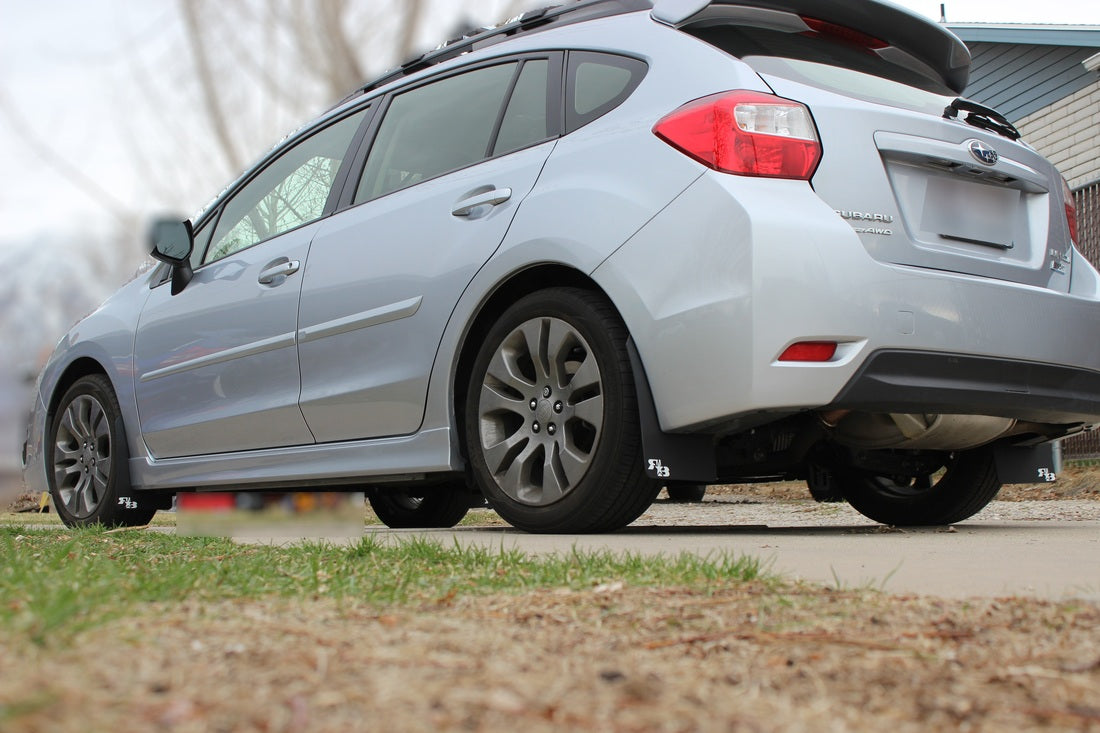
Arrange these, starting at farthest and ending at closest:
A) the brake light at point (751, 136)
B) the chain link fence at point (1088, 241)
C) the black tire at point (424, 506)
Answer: the chain link fence at point (1088, 241) < the black tire at point (424, 506) < the brake light at point (751, 136)

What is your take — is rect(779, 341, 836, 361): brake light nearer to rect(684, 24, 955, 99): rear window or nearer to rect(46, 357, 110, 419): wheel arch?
rect(684, 24, 955, 99): rear window

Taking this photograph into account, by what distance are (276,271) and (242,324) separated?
34 centimetres

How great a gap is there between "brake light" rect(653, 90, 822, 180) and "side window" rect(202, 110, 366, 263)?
2134mm

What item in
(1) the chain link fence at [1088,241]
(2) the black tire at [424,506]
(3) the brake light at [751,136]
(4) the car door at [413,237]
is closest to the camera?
(3) the brake light at [751,136]

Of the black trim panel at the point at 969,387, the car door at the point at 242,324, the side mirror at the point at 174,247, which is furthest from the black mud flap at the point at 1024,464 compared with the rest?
the side mirror at the point at 174,247

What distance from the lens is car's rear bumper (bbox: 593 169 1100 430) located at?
3521 mm

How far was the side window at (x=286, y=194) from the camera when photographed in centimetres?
540

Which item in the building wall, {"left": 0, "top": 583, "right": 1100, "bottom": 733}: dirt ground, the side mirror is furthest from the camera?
the building wall

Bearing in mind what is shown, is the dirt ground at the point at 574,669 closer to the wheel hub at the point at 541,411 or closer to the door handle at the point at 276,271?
the wheel hub at the point at 541,411

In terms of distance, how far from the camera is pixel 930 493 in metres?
5.02

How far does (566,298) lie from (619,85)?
0.81 m

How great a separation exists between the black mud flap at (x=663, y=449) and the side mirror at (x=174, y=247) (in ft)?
9.63

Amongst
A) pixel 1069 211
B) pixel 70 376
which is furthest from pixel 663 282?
pixel 70 376

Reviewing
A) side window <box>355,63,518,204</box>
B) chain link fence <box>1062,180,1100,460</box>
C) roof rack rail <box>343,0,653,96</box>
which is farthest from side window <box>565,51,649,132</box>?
chain link fence <box>1062,180,1100,460</box>
